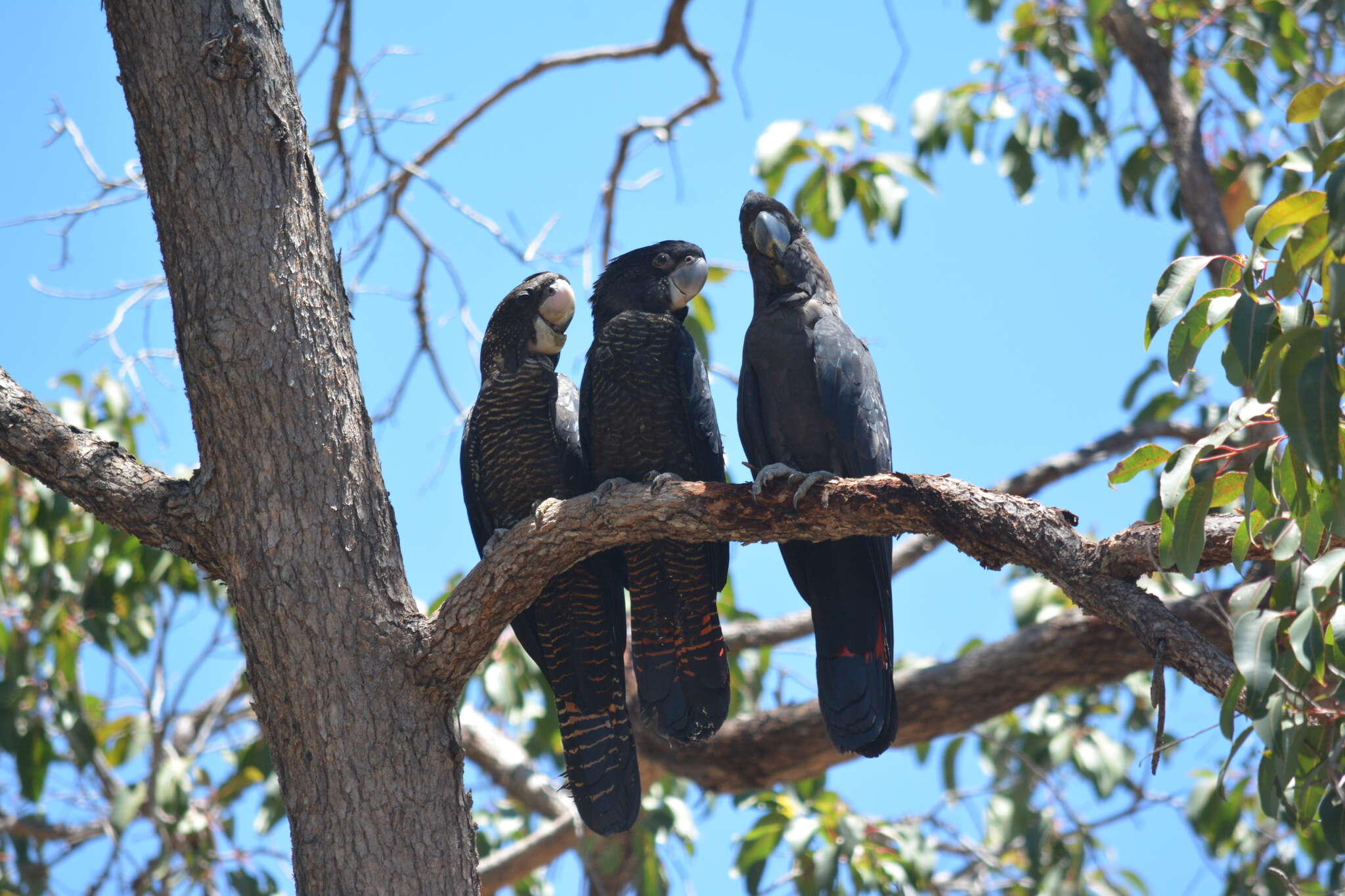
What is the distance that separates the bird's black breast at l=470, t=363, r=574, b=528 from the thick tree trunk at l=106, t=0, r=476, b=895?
1.96 feet

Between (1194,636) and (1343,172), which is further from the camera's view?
(1194,636)

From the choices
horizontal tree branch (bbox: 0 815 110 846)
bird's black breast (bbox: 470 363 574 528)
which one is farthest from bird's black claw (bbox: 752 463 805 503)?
horizontal tree branch (bbox: 0 815 110 846)

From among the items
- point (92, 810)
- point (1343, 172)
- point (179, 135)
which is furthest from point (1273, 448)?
point (92, 810)

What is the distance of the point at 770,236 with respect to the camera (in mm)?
3189

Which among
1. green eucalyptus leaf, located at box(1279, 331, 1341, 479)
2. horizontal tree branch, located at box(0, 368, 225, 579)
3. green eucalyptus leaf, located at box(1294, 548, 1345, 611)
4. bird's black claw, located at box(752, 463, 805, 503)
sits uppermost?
horizontal tree branch, located at box(0, 368, 225, 579)

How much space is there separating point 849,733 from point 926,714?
158 centimetres

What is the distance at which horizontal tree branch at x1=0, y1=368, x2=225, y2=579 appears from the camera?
2.44 metres

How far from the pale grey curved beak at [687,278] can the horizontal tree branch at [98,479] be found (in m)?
1.36

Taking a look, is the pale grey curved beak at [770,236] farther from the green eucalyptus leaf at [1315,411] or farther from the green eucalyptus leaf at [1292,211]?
the green eucalyptus leaf at [1315,411]

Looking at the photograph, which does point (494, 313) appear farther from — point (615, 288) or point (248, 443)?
point (248, 443)

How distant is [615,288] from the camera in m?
3.22

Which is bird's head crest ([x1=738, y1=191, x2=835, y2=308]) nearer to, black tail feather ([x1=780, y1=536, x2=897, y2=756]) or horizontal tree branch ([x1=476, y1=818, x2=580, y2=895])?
black tail feather ([x1=780, y1=536, x2=897, y2=756])

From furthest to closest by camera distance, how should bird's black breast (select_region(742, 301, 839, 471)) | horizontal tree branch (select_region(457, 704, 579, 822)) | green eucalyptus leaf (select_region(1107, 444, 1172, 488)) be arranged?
horizontal tree branch (select_region(457, 704, 579, 822))
bird's black breast (select_region(742, 301, 839, 471))
green eucalyptus leaf (select_region(1107, 444, 1172, 488))

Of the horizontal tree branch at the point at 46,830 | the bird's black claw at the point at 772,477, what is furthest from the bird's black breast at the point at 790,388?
the horizontal tree branch at the point at 46,830
